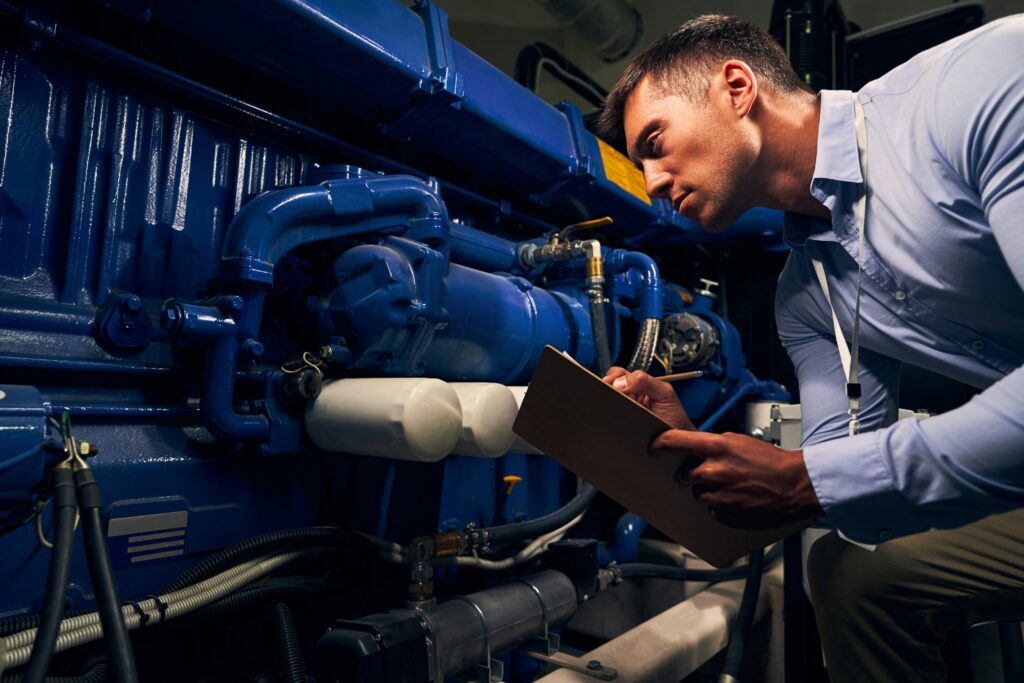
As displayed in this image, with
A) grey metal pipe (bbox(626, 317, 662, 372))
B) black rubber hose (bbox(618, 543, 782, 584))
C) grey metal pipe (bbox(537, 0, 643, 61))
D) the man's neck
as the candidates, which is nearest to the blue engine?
grey metal pipe (bbox(626, 317, 662, 372))

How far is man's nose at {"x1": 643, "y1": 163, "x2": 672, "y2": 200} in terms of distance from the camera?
120cm

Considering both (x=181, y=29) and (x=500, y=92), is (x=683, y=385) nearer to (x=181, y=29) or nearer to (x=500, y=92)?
(x=500, y=92)

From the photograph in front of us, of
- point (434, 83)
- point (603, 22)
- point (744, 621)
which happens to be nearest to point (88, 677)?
point (434, 83)

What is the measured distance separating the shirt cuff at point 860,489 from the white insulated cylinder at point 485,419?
23.8 inches

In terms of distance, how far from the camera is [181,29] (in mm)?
1264

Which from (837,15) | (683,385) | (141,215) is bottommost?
(683,385)

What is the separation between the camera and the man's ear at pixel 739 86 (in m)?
1.12

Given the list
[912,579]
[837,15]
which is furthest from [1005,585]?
[837,15]

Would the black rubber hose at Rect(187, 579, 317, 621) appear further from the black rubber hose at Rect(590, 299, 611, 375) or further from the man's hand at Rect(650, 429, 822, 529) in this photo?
the black rubber hose at Rect(590, 299, 611, 375)

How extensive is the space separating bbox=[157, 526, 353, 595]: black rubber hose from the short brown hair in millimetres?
1060

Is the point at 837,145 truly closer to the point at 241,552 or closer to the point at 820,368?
the point at 820,368

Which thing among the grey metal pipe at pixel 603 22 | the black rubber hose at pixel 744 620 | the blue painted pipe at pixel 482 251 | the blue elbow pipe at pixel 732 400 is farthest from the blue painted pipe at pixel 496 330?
the grey metal pipe at pixel 603 22

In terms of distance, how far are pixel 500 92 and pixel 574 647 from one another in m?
2.01

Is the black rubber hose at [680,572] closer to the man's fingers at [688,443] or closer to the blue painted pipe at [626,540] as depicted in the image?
the blue painted pipe at [626,540]
